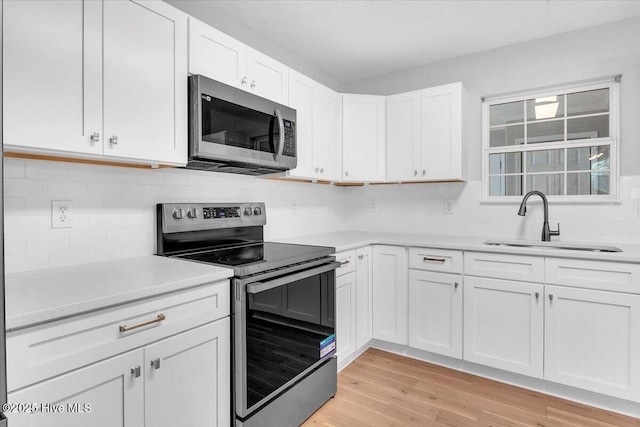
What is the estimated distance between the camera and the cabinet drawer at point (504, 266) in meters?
2.24

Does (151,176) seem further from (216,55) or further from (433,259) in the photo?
(433,259)

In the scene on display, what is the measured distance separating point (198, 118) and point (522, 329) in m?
2.30

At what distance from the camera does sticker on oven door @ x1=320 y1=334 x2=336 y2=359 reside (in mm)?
2075

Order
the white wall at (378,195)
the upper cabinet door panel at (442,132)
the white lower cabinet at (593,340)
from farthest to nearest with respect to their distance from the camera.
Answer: the upper cabinet door panel at (442,132) → the white lower cabinet at (593,340) → the white wall at (378,195)

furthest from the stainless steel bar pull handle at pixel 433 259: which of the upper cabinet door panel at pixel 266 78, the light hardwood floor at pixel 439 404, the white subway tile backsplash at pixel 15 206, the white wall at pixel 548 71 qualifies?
the white subway tile backsplash at pixel 15 206

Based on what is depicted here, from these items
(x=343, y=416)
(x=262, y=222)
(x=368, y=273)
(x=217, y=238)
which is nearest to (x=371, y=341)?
(x=368, y=273)

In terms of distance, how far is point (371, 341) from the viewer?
2965 millimetres

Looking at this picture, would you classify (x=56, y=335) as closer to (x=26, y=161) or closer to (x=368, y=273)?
(x=26, y=161)

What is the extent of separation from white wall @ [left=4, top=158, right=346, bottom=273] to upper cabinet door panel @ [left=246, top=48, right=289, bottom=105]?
1.94 feet

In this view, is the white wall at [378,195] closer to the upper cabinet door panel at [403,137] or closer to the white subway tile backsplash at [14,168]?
the white subway tile backsplash at [14,168]

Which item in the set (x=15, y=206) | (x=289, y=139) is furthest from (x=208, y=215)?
(x=15, y=206)

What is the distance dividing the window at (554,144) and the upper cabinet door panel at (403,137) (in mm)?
587

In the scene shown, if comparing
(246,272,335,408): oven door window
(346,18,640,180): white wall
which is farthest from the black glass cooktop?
(346,18,640,180): white wall

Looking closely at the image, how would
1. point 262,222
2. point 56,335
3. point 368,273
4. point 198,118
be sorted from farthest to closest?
point 368,273
point 262,222
point 198,118
point 56,335
